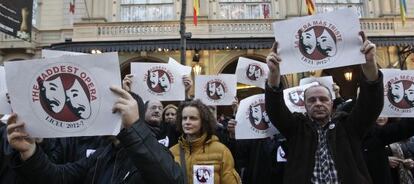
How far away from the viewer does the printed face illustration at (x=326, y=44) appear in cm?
379

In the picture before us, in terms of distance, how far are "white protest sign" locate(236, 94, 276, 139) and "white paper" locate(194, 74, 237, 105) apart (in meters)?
2.54

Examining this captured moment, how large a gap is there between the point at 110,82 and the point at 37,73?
439 millimetres

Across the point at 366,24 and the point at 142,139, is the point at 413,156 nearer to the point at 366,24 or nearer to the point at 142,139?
the point at 142,139

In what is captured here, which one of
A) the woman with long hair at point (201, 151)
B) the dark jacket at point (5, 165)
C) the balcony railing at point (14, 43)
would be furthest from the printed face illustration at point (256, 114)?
the balcony railing at point (14, 43)

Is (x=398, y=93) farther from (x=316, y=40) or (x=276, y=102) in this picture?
(x=276, y=102)

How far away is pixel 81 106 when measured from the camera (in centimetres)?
236

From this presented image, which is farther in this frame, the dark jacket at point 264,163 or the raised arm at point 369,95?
the dark jacket at point 264,163

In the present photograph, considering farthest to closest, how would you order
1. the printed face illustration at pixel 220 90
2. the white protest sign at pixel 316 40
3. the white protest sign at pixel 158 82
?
1. the printed face illustration at pixel 220 90
2. the white protest sign at pixel 158 82
3. the white protest sign at pixel 316 40

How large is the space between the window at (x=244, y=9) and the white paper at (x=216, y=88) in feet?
42.4

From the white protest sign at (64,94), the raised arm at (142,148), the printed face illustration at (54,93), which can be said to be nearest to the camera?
the raised arm at (142,148)

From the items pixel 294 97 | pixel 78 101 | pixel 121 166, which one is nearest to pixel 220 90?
pixel 294 97

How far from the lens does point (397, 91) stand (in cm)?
519

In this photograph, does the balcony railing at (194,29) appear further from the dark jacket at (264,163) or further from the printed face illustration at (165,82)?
the dark jacket at (264,163)

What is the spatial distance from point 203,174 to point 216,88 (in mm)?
4334
